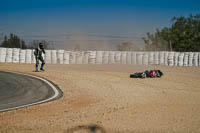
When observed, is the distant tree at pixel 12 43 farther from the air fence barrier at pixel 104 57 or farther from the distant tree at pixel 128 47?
the distant tree at pixel 128 47

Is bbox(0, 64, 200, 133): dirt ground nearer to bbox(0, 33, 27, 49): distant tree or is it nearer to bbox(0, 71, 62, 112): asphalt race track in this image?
bbox(0, 71, 62, 112): asphalt race track

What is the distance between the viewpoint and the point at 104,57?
28.9 m

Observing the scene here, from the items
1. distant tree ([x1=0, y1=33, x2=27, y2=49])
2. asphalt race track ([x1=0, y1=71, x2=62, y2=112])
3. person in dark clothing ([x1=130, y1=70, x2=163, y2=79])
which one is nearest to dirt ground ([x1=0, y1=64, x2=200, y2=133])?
asphalt race track ([x1=0, y1=71, x2=62, y2=112])

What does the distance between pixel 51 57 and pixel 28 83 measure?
1564 centimetres

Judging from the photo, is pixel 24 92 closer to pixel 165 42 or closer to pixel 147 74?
pixel 147 74

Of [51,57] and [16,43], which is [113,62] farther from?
[16,43]

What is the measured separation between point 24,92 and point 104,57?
18666 mm

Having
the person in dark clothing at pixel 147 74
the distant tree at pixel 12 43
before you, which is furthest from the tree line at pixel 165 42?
the person in dark clothing at pixel 147 74

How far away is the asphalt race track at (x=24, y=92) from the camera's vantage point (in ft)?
28.4

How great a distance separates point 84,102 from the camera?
888cm

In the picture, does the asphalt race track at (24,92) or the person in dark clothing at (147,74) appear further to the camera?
the person in dark clothing at (147,74)

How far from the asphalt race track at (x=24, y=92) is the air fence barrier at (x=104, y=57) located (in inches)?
535

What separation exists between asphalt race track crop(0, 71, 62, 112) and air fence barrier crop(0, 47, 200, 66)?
13.6m

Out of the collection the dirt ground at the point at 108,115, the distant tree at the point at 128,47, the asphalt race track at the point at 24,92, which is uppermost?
the distant tree at the point at 128,47
